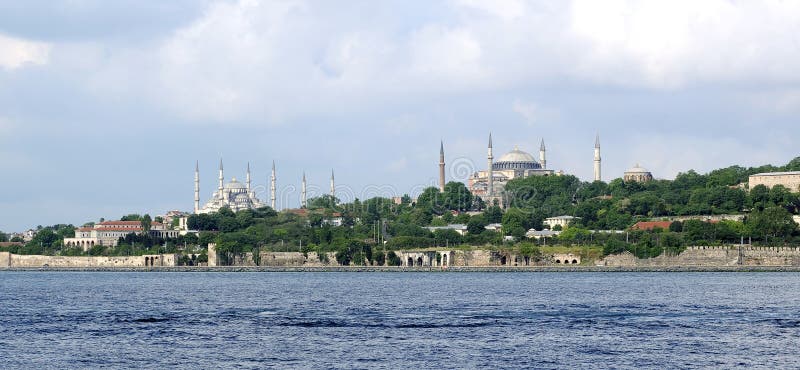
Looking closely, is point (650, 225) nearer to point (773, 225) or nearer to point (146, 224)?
point (773, 225)

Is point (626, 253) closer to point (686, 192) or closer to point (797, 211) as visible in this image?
point (797, 211)

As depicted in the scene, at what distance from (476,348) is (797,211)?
10047 cm

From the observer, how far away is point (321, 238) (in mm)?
138625

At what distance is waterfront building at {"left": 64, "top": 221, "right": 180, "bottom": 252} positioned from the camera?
16462 centimetres

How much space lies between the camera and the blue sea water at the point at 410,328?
127 ft

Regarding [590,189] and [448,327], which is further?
[590,189]

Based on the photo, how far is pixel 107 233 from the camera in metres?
167

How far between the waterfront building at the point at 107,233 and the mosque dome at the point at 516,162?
48810 millimetres

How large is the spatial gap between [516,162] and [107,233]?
191 feet

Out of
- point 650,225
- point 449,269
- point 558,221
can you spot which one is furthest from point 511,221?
point 449,269

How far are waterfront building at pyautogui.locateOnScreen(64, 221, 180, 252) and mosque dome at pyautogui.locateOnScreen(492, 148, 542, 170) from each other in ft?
160

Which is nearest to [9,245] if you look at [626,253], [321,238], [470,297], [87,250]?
[87,250]

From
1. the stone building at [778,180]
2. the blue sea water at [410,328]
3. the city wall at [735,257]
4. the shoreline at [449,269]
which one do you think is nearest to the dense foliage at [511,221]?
the city wall at [735,257]

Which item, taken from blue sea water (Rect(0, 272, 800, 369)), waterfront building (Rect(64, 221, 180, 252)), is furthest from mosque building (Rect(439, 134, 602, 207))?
blue sea water (Rect(0, 272, 800, 369))
